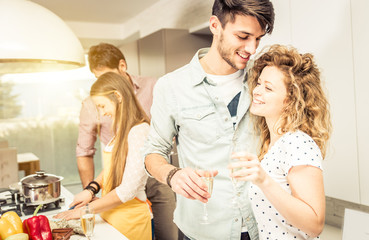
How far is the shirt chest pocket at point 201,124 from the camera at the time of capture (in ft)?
4.91

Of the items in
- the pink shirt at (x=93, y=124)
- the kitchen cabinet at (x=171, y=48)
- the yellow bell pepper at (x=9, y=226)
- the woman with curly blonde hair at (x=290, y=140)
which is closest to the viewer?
the woman with curly blonde hair at (x=290, y=140)

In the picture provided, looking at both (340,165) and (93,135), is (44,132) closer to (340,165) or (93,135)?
(93,135)

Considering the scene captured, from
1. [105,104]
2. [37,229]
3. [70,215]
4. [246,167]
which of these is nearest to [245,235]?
[246,167]

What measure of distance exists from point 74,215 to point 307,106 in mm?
1277

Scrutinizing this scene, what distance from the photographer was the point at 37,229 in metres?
1.41

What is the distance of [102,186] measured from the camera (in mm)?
2230

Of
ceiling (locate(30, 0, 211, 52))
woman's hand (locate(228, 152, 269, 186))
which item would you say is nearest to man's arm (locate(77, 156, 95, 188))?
ceiling (locate(30, 0, 211, 52))

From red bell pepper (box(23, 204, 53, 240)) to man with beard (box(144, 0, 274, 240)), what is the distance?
0.48m

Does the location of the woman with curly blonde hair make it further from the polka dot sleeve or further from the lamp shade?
the lamp shade

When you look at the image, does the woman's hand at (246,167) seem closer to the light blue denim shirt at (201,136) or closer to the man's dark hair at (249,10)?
the light blue denim shirt at (201,136)

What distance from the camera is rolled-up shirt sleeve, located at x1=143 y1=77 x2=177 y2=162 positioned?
5.17ft

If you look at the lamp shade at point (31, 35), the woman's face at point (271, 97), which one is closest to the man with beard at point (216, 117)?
the woman's face at point (271, 97)

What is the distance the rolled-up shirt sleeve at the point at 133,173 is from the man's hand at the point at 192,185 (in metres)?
0.69

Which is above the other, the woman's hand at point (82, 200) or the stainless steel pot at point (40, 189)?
the stainless steel pot at point (40, 189)
